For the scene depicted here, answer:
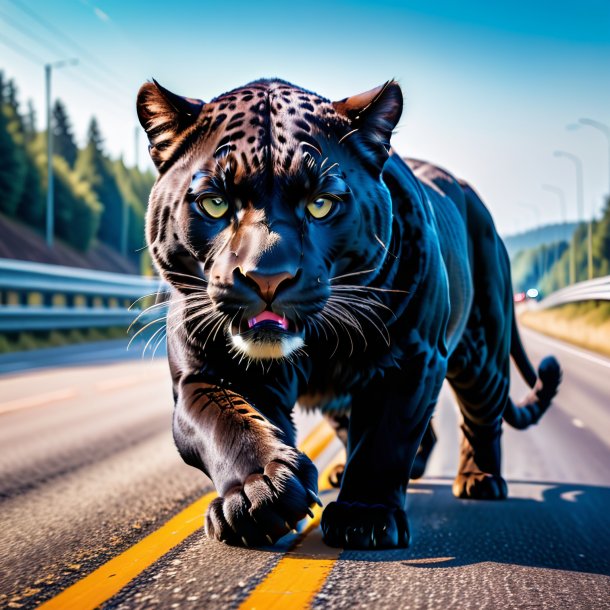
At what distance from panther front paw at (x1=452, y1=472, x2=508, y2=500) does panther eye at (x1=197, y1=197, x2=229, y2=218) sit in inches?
99.1

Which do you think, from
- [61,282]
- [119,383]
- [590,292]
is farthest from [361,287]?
[590,292]

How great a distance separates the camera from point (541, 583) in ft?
10.1

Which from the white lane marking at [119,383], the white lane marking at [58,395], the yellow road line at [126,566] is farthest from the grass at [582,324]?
the yellow road line at [126,566]

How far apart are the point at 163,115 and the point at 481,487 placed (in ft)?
8.88

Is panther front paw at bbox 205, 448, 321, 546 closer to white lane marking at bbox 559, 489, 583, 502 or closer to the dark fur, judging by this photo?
the dark fur

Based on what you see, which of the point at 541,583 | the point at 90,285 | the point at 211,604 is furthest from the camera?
the point at 90,285

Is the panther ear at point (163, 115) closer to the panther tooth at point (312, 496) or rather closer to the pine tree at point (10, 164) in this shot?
the panther tooth at point (312, 496)

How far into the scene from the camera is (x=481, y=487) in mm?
4984

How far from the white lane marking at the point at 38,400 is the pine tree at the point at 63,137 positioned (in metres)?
68.4

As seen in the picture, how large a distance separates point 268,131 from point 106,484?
113 inches

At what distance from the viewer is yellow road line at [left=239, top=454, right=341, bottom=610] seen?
2.67m

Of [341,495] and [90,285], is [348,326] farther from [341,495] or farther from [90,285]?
[90,285]

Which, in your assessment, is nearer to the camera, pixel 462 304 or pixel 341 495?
pixel 341 495

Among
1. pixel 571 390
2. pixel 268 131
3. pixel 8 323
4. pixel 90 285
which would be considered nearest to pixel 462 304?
pixel 268 131
